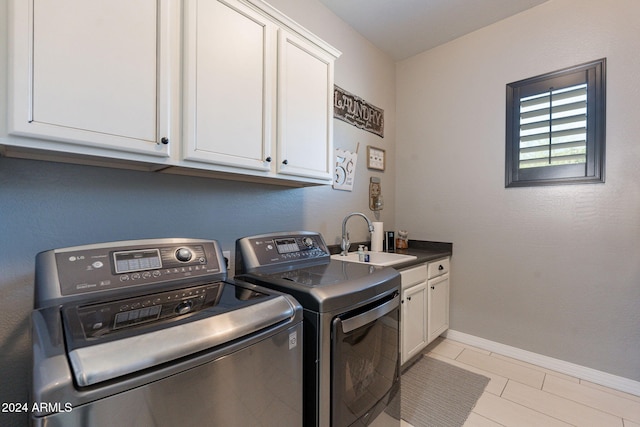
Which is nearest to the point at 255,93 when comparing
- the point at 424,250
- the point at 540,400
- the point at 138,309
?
the point at 138,309

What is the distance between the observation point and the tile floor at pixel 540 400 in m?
1.61

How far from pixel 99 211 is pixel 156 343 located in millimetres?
861

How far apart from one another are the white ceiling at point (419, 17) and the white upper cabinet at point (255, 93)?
0.89 metres

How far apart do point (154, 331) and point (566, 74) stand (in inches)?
117

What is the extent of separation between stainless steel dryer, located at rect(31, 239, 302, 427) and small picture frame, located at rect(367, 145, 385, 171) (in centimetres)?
192

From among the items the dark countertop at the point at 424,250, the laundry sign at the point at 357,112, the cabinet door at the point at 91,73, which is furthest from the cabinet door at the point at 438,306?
the cabinet door at the point at 91,73

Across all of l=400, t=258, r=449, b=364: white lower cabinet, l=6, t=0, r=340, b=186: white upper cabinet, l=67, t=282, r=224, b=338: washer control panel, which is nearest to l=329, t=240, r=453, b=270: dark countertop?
l=400, t=258, r=449, b=364: white lower cabinet

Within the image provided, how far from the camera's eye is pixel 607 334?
6.37 ft

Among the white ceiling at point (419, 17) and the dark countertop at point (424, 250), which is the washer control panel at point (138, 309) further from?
the white ceiling at point (419, 17)

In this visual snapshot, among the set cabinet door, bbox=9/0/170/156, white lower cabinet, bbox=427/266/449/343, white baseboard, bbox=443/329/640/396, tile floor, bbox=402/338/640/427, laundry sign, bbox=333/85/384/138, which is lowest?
tile floor, bbox=402/338/640/427

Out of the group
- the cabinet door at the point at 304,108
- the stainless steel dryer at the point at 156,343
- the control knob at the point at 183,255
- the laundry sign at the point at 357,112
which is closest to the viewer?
the stainless steel dryer at the point at 156,343

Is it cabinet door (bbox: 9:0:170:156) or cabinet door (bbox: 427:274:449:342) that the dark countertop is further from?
cabinet door (bbox: 9:0:170:156)

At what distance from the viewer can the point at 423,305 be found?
2.15m

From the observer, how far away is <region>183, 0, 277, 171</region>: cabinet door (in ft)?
3.76
